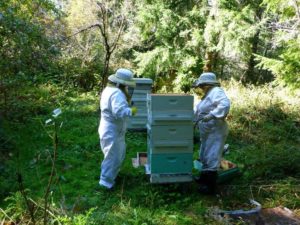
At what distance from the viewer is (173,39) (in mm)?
13953

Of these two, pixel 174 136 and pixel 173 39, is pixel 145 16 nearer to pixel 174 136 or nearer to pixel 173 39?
pixel 173 39

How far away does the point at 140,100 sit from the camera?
26.2 ft

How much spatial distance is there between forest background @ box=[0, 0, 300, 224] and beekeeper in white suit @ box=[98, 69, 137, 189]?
0.50 m

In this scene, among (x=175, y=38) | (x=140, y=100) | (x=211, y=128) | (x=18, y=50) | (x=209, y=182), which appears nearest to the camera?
(x=209, y=182)

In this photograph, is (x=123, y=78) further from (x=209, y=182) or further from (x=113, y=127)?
(x=209, y=182)

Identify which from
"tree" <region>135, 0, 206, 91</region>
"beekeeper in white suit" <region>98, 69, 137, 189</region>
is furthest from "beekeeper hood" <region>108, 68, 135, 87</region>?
"tree" <region>135, 0, 206, 91</region>

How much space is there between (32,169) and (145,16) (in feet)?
28.9

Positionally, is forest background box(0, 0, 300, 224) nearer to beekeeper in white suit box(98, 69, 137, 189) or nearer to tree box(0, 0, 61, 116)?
tree box(0, 0, 61, 116)

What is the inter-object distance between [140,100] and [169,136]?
9.63ft

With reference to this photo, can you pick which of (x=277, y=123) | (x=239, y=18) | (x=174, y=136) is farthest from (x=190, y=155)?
(x=239, y=18)

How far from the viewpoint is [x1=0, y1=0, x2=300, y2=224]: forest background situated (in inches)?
206

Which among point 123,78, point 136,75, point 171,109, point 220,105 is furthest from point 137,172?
point 136,75

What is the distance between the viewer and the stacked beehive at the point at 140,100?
25.9ft

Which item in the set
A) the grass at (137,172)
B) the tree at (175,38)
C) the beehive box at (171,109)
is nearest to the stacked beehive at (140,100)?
the grass at (137,172)
